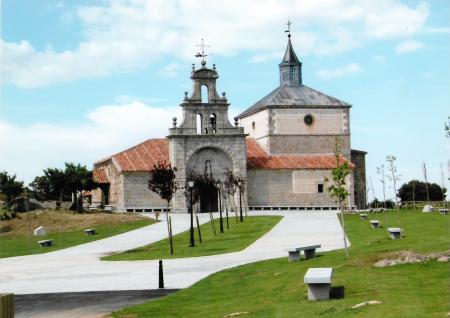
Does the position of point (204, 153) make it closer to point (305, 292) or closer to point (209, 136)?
point (209, 136)

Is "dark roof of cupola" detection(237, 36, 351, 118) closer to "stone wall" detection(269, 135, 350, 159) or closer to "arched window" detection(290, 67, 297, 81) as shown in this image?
"arched window" detection(290, 67, 297, 81)

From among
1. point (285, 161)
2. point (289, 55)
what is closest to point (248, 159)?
point (285, 161)

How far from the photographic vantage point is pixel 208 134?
69.8 metres

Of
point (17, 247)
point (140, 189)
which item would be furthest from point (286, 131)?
point (17, 247)

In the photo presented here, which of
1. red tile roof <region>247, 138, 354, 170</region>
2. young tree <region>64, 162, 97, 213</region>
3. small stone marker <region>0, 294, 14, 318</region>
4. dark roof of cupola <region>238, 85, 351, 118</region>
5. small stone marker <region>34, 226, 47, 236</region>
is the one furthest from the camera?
dark roof of cupola <region>238, 85, 351, 118</region>

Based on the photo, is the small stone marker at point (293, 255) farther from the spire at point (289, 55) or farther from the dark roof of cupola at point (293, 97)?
the spire at point (289, 55)

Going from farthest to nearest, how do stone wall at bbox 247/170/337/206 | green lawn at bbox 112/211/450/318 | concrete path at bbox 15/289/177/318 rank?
stone wall at bbox 247/170/337/206 → concrete path at bbox 15/289/177/318 → green lawn at bbox 112/211/450/318

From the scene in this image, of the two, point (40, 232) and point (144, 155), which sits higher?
point (144, 155)

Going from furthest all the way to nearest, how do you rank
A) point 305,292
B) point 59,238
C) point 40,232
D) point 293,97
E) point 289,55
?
point 289,55, point 293,97, point 40,232, point 59,238, point 305,292

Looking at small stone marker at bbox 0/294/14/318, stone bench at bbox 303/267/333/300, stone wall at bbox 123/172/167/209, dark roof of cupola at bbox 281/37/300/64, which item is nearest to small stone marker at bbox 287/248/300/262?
stone bench at bbox 303/267/333/300

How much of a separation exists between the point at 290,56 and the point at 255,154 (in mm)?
13677

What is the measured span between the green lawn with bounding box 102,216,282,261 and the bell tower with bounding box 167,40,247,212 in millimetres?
17156

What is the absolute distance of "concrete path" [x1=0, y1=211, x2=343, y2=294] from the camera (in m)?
25.3

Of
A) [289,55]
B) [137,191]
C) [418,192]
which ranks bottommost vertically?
[137,191]
